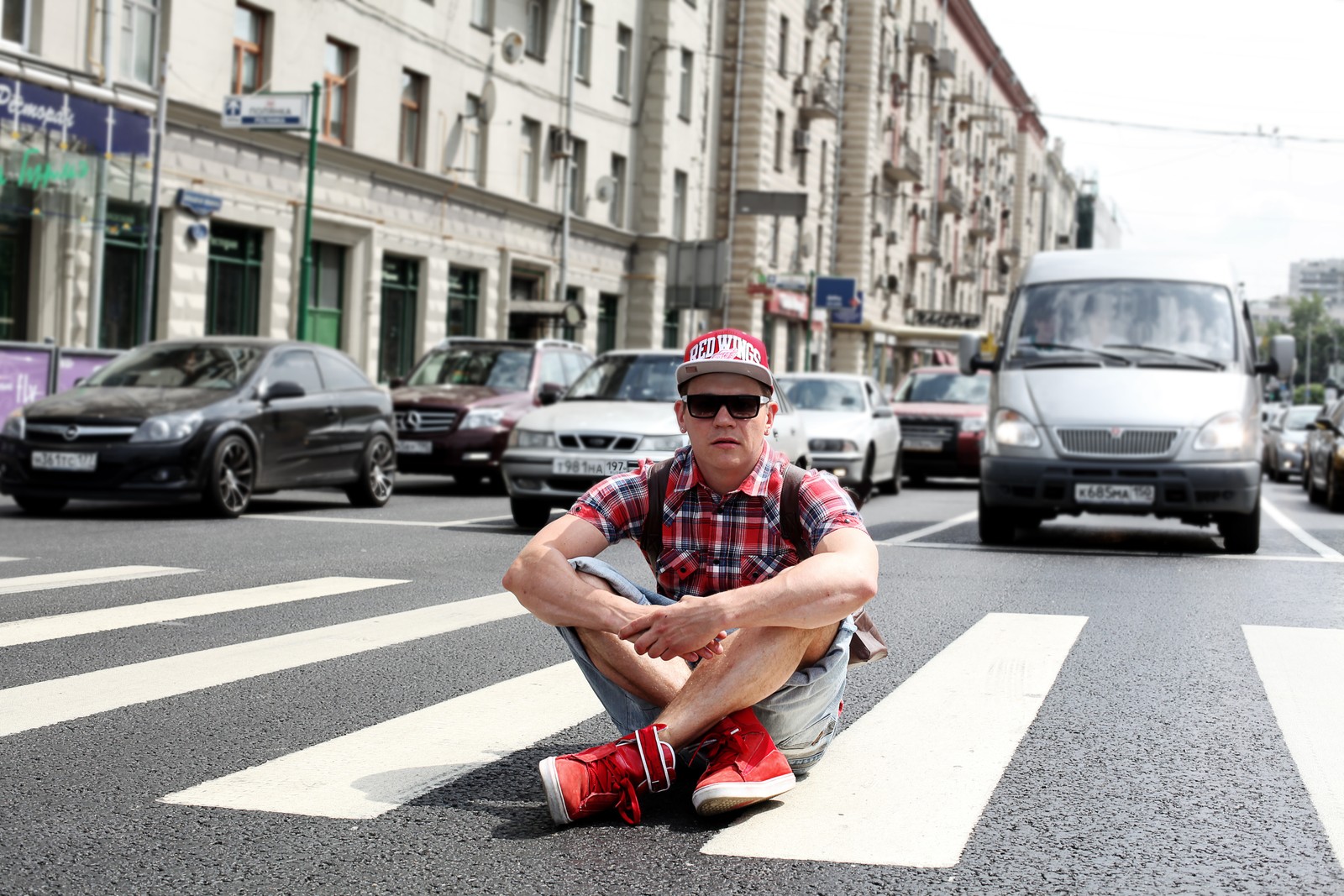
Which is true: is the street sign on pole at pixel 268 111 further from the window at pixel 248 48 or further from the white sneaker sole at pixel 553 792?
the white sneaker sole at pixel 553 792

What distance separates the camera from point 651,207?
40250 millimetres

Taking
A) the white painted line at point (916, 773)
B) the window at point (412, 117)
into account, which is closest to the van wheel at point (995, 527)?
the white painted line at point (916, 773)

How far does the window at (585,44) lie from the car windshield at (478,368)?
17685 mm

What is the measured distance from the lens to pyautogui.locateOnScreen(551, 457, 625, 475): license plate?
1307cm

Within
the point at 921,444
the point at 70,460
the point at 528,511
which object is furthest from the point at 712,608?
the point at 921,444

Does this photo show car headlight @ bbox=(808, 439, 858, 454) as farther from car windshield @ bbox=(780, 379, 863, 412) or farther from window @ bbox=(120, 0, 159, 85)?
window @ bbox=(120, 0, 159, 85)

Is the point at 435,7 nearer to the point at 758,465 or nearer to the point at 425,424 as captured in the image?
the point at 425,424

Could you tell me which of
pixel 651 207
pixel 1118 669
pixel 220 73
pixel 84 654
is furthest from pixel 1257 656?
pixel 651 207

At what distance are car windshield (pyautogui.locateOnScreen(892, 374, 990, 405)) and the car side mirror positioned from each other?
1235cm

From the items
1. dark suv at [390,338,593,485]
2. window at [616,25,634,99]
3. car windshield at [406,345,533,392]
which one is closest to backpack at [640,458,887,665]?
dark suv at [390,338,593,485]

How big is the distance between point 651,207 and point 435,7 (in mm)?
11203

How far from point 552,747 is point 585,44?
3308cm

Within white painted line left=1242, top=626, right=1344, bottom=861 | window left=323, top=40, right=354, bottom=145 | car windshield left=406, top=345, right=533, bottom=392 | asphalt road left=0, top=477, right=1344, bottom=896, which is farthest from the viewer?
window left=323, top=40, right=354, bottom=145

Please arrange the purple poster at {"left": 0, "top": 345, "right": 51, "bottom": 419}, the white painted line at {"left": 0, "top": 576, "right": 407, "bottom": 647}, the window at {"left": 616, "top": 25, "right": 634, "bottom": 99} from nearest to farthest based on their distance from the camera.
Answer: the white painted line at {"left": 0, "top": 576, "right": 407, "bottom": 647} → the purple poster at {"left": 0, "top": 345, "right": 51, "bottom": 419} → the window at {"left": 616, "top": 25, "right": 634, "bottom": 99}
